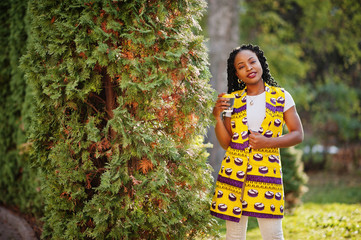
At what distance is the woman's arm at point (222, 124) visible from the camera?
2.63m

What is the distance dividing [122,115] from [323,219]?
3.79 m

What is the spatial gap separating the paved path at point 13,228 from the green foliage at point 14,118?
0.66ft

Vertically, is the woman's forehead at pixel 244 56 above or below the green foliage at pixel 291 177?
above

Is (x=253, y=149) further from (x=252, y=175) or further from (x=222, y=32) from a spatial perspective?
(x=222, y=32)

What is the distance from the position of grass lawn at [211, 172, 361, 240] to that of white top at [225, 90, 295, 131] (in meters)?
2.20

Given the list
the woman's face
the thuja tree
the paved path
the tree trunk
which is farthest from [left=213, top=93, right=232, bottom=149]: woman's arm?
the tree trunk

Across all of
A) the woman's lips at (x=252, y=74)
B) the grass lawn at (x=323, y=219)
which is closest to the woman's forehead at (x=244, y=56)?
the woman's lips at (x=252, y=74)

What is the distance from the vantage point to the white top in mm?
2611

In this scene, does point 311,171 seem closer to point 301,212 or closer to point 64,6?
point 301,212

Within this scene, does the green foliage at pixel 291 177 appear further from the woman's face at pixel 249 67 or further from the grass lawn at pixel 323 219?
the woman's face at pixel 249 67

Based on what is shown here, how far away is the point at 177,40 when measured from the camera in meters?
2.42

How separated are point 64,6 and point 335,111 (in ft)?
35.5

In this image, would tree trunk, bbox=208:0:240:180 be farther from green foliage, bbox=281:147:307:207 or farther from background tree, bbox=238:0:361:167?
background tree, bbox=238:0:361:167

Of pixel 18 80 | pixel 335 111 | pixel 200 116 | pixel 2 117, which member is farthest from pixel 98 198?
pixel 335 111
